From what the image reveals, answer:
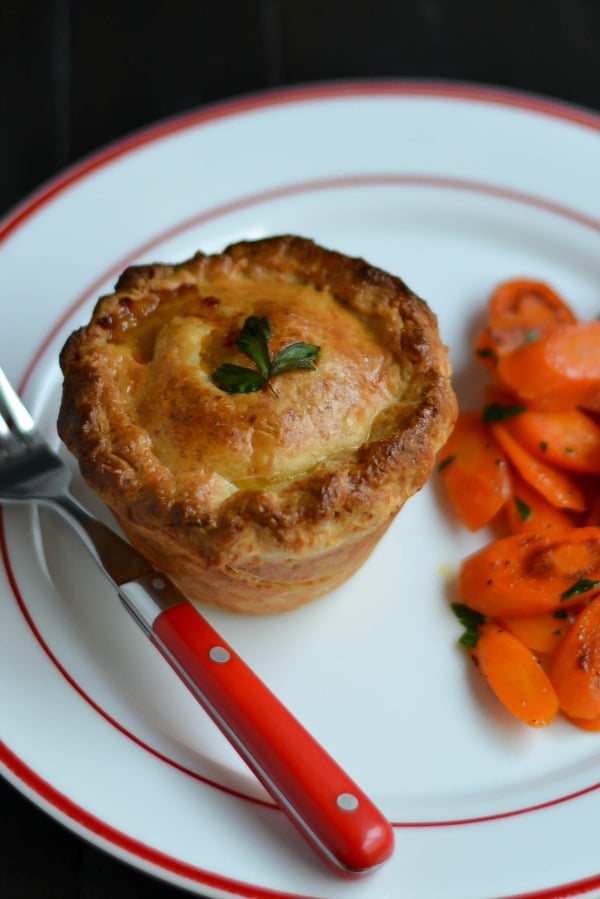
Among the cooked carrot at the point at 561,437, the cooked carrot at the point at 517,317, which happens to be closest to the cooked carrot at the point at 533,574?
the cooked carrot at the point at 561,437

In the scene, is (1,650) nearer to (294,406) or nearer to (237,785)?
(237,785)

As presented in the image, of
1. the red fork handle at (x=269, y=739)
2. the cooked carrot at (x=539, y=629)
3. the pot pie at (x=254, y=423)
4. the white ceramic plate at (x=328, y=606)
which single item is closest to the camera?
the red fork handle at (x=269, y=739)

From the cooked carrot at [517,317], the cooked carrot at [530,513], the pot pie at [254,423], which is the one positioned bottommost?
the cooked carrot at [530,513]

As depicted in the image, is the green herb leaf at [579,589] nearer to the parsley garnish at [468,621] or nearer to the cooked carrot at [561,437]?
the parsley garnish at [468,621]

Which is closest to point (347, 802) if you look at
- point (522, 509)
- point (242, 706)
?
point (242, 706)

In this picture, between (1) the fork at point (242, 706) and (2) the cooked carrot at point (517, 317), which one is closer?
(1) the fork at point (242, 706)

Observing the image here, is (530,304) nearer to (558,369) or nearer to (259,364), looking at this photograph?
(558,369)

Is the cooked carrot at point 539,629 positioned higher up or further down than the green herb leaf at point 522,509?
further down
